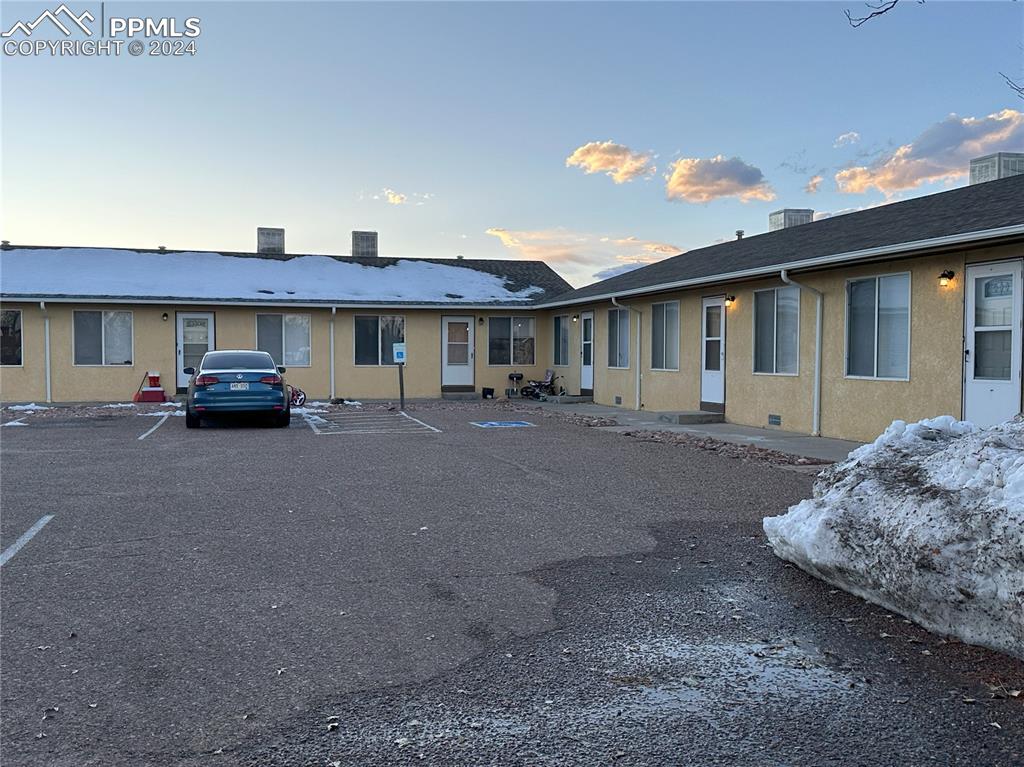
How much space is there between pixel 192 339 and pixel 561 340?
34.4 feet

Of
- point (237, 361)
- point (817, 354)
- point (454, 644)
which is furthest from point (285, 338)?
point (454, 644)

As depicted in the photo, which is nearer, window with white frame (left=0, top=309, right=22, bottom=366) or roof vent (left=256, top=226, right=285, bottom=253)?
window with white frame (left=0, top=309, right=22, bottom=366)

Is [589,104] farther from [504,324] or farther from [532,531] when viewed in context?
[532,531]

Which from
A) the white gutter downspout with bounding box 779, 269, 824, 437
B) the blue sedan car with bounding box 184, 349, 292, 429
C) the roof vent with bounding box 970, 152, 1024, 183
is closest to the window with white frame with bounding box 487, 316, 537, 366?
the blue sedan car with bounding box 184, 349, 292, 429

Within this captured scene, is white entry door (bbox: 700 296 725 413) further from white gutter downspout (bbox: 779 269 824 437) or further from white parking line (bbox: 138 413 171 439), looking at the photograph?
white parking line (bbox: 138 413 171 439)

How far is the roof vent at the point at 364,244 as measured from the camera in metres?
28.9

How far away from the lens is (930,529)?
4.21 m

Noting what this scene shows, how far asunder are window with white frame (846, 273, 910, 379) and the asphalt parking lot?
16.4 ft

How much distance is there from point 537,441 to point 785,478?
477 centimetres

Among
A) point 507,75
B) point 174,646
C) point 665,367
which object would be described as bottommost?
point 174,646

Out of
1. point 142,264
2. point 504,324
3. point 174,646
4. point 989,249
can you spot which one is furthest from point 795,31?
point 142,264

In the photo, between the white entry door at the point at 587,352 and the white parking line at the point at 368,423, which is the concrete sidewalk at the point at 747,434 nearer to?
the white entry door at the point at 587,352

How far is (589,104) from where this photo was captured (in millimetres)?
17359

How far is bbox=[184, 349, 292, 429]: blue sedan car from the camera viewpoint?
14719 mm
